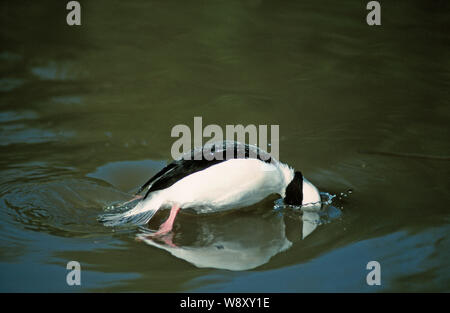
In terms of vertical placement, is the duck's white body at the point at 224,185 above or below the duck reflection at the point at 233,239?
above

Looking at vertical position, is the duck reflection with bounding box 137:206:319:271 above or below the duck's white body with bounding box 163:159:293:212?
below

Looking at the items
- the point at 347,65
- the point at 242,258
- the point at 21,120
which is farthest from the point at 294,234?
the point at 347,65

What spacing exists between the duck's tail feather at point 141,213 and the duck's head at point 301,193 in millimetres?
1140

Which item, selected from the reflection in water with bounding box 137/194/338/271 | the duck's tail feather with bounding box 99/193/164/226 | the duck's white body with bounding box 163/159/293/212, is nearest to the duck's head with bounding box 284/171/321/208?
the reflection in water with bounding box 137/194/338/271

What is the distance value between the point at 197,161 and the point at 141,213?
640 mm

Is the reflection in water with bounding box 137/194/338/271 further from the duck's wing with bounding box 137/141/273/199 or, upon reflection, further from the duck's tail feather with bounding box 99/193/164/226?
the duck's wing with bounding box 137/141/273/199

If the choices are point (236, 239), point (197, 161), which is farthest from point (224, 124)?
point (236, 239)

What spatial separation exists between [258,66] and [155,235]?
403cm

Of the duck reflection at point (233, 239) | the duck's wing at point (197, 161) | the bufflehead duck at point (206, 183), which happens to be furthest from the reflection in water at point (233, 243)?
the duck's wing at point (197, 161)

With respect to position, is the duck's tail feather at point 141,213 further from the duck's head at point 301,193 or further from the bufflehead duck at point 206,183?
the duck's head at point 301,193

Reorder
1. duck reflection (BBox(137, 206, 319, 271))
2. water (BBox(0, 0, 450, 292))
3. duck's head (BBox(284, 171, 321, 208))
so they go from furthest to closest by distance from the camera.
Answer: duck's head (BBox(284, 171, 321, 208)) < duck reflection (BBox(137, 206, 319, 271)) < water (BBox(0, 0, 450, 292))

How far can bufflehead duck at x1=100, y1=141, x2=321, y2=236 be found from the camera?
15.6 feet

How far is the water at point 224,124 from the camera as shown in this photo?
4176mm

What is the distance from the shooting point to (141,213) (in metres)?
4.83
